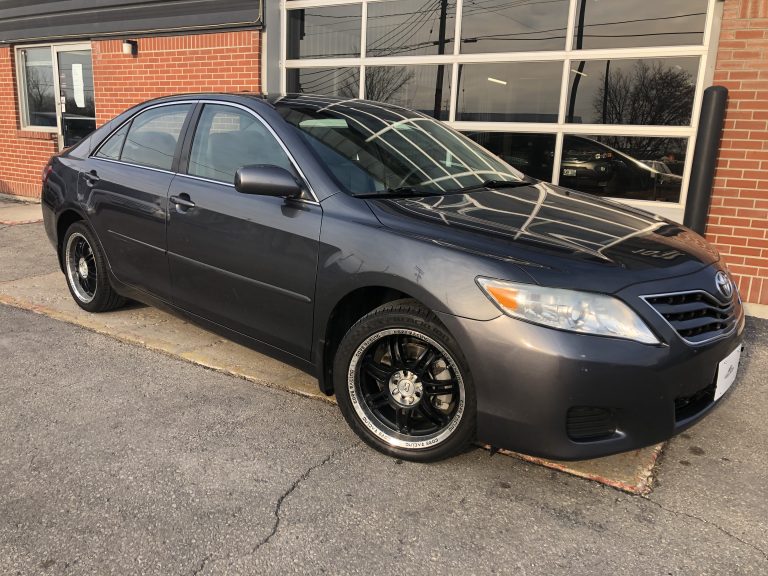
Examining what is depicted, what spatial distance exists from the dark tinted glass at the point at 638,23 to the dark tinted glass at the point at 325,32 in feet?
8.66

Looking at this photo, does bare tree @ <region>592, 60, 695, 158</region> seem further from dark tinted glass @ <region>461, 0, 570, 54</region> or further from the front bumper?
the front bumper

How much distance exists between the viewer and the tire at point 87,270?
14.6 ft

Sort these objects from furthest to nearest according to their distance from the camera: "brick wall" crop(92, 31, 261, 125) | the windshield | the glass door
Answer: the glass door
"brick wall" crop(92, 31, 261, 125)
the windshield

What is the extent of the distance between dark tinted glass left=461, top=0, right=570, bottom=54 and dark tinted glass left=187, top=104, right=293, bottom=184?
3638 millimetres

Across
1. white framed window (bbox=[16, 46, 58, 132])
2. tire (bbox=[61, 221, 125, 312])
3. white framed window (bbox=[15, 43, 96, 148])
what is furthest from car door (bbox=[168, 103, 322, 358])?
white framed window (bbox=[16, 46, 58, 132])

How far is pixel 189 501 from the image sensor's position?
2.46m

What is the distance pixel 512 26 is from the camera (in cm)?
618

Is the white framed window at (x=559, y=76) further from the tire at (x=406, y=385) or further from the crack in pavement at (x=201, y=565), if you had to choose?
the crack in pavement at (x=201, y=565)

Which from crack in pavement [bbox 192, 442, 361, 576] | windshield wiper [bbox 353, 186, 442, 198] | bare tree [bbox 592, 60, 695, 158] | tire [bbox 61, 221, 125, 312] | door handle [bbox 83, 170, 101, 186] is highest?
bare tree [bbox 592, 60, 695, 158]

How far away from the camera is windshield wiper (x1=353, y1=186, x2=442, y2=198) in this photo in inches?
118

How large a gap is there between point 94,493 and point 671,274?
2507 mm

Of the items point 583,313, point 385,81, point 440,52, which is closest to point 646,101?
point 440,52

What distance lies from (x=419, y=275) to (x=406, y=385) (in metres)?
0.52

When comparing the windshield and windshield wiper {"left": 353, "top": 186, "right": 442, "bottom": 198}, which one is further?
the windshield
